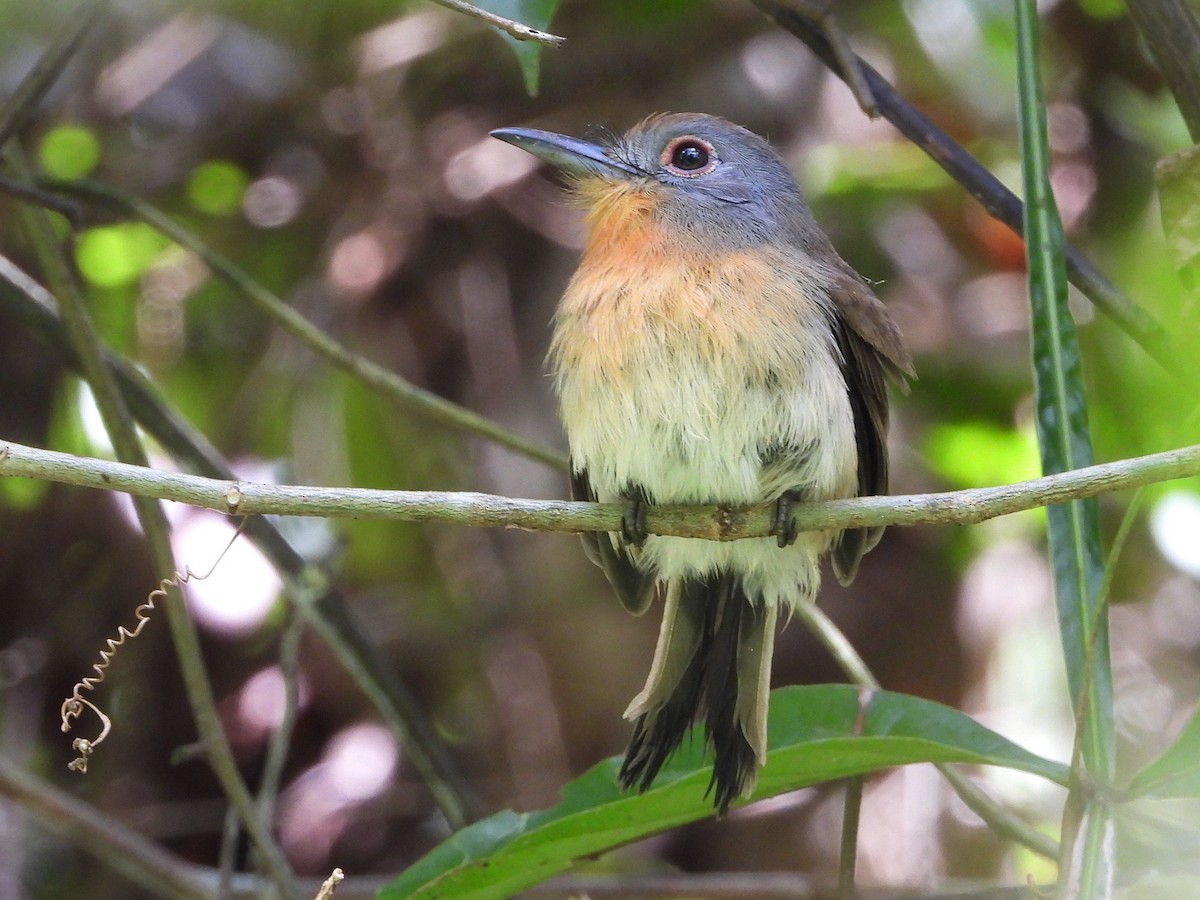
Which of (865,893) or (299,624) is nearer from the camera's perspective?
(299,624)

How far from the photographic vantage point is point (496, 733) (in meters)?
4.38

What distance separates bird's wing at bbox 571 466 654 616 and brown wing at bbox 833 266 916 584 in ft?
1.57

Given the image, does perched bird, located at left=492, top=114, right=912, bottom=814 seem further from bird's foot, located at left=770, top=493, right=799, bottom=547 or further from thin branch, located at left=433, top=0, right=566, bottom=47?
thin branch, located at left=433, top=0, right=566, bottom=47

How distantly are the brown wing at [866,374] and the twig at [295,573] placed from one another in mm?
1096

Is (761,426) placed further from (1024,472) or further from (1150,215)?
(1150,215)

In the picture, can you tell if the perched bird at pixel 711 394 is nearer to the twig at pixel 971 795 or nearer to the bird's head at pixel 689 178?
the bird's head at pixel 689 178

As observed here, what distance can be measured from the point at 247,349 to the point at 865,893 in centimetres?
264

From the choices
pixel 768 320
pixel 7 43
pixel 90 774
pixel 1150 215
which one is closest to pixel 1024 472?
pixel 1150 215

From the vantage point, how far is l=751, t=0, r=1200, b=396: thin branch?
2748mm

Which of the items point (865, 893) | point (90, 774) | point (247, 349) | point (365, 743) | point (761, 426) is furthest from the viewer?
point (247, 349)

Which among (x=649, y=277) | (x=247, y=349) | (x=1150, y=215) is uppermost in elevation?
(x=1150, y=215)

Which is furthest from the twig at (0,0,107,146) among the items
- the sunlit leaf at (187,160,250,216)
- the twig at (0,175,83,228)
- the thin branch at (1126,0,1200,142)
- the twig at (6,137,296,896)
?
the thin branch at (1126,0,1200,142)

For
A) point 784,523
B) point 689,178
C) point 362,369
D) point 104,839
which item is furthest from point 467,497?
point 104,839

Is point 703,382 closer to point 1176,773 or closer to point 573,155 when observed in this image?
point 573,155
